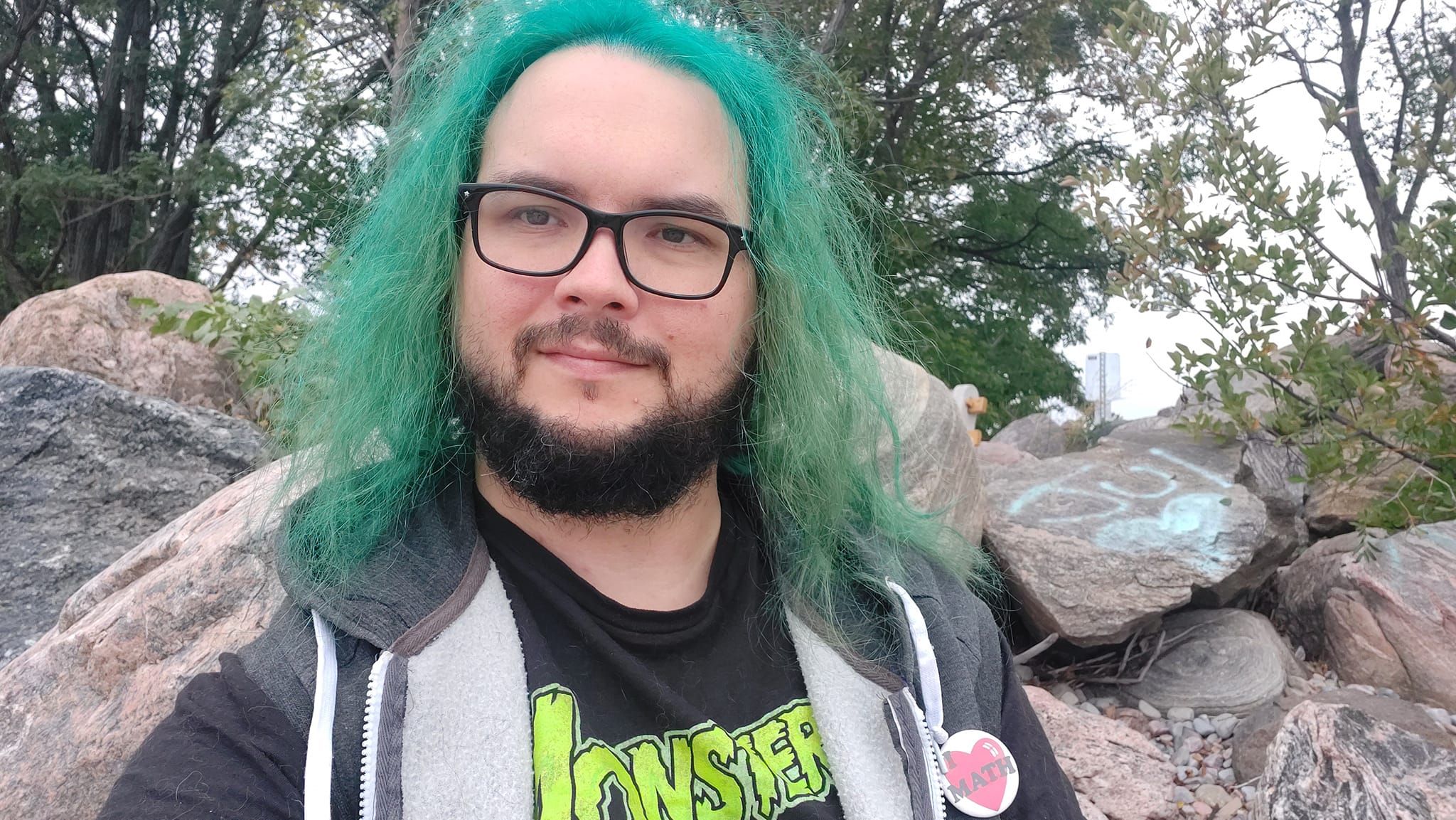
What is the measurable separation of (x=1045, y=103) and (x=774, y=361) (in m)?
8.91

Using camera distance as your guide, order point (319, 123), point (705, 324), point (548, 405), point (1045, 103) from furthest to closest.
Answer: point (1045, 103) → point (319, 123) → point (705, 324) → point (548, 405)

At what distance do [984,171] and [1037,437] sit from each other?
3.06m

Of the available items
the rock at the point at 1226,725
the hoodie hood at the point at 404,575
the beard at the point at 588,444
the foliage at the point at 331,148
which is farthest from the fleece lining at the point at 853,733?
the foliage at the point at 331,148

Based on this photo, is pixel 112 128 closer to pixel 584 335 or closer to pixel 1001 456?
pixel 1001 456

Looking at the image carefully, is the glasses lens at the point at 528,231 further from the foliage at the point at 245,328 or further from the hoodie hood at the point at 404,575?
the foliage at the point at 245,328

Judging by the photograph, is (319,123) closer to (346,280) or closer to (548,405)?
(346,280)

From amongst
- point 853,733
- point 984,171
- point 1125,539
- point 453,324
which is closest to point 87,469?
point 453,324

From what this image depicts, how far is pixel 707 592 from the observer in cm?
168

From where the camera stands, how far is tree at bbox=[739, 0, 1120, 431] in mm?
8867

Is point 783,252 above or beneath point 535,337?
above

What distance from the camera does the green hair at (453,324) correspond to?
172 centimetres

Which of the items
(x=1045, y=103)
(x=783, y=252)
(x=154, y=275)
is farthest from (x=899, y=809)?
(x=1045, y=103)

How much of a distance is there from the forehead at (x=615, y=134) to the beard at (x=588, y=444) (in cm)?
25

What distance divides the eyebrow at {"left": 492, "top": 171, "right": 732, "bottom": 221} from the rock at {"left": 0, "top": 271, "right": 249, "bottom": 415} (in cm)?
349
